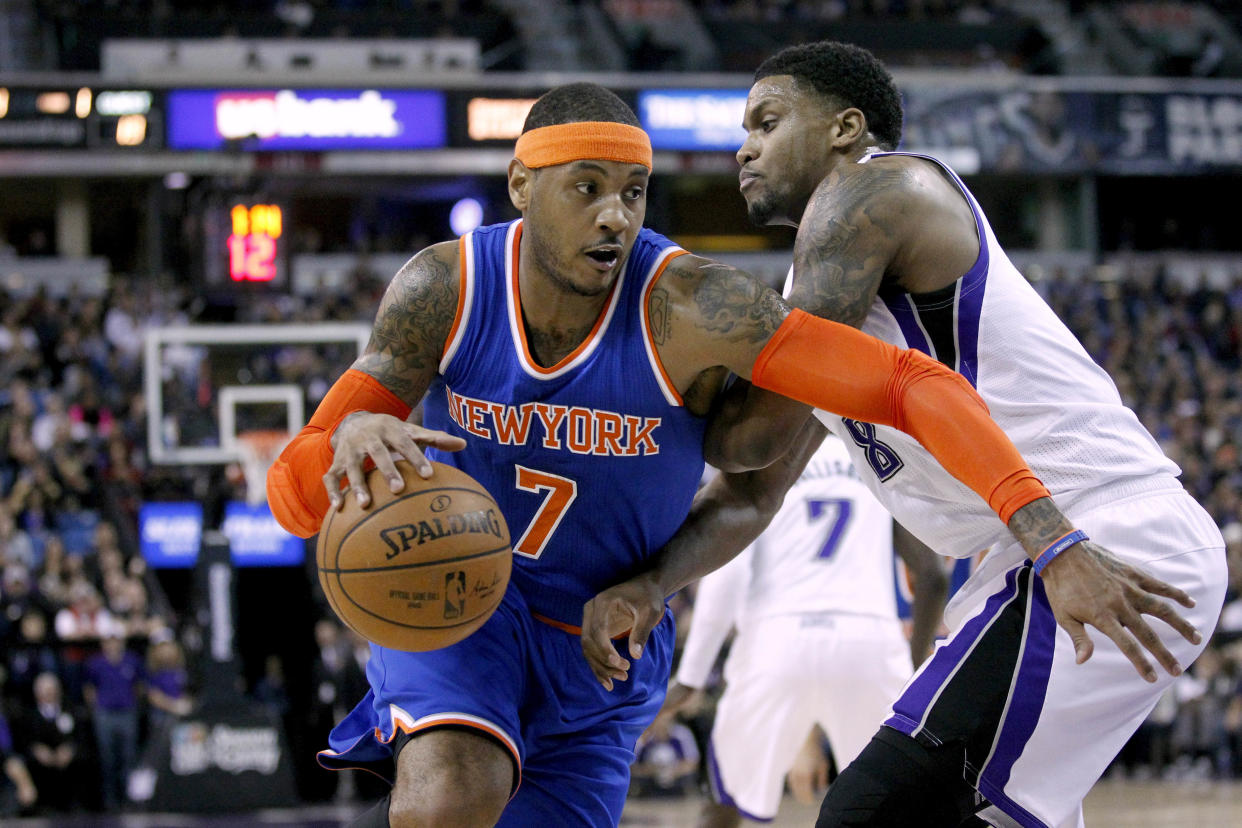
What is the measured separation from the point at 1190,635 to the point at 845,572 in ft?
9.93

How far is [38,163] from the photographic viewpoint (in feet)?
68.4

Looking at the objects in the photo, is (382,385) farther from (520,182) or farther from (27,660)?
(27,660)

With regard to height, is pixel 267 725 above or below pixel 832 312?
below

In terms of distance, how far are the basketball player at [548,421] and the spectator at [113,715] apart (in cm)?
928

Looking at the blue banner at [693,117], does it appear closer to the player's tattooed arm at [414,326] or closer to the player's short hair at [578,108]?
the player's short hair at [578,108]

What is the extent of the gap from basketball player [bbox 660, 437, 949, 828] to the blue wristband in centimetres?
255

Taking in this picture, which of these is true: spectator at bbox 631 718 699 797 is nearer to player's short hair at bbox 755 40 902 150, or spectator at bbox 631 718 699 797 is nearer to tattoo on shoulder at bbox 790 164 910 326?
player's short hair at bbox 755 40 902 150

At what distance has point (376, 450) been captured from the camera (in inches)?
115

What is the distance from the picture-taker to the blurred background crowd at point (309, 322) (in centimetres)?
1230

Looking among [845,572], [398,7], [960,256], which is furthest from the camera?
[398,7]

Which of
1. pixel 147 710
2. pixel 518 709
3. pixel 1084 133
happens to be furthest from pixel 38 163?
pixel 518 709

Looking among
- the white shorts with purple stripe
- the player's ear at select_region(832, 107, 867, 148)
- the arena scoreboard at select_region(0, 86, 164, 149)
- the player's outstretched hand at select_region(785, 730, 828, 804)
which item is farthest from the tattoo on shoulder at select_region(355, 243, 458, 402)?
the arena scoreboard at select_region(0, 86, 164, 149)

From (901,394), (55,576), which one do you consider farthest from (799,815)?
(901,394)

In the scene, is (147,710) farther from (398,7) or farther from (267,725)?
(398,7)
